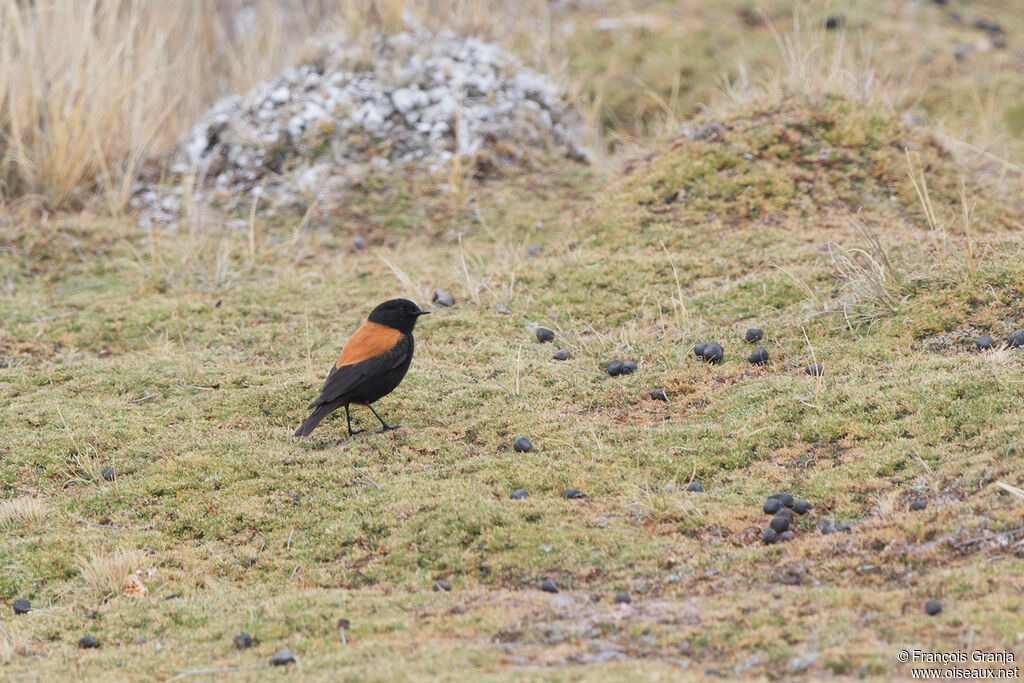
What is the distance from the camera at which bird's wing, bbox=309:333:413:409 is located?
19.1 ft

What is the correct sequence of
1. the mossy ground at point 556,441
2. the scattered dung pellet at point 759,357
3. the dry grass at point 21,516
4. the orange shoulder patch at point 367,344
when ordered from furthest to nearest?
the scattered dung pellet at point 759,357 < the orange shoulder patch at point 367,344 < the dry grass at point 21,516 < the mossy ground at point 556,441

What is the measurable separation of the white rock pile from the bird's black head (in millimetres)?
4228

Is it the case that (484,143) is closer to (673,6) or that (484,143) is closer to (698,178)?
(698,178)

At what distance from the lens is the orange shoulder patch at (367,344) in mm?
6035

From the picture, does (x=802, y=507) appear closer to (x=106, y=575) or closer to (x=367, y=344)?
(x=367, y=344)

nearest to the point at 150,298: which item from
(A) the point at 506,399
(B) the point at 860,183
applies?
(A) the point at 506,399

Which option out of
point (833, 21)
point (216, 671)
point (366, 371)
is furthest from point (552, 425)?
point (833, 21)

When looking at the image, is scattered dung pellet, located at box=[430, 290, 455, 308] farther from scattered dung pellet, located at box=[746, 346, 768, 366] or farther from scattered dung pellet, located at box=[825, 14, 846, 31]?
scattered dung pellet, located at box=[825, 14, 846, 31]

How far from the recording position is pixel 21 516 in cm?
509

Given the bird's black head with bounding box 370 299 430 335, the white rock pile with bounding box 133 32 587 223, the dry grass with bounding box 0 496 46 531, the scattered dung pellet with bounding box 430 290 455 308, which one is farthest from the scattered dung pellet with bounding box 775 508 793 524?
the white rock pile with bounding box 133 32 587 223

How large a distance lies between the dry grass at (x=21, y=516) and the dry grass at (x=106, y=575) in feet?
2.08

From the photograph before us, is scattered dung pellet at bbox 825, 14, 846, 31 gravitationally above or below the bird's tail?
above

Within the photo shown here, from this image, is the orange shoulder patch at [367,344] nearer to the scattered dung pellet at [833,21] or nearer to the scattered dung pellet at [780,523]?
the scattered dung pellet at [780,523]

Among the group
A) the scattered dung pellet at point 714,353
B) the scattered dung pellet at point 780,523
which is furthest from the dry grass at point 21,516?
the scattered dung pellet at point 714,353
